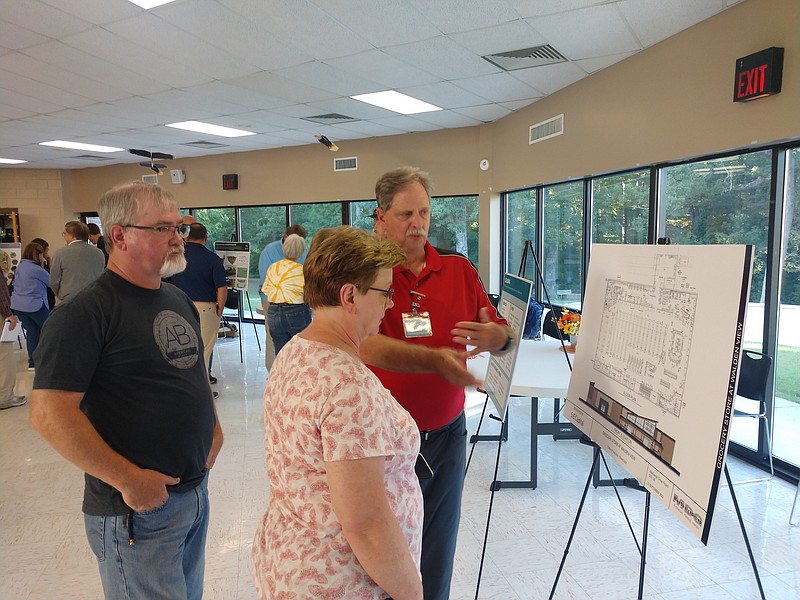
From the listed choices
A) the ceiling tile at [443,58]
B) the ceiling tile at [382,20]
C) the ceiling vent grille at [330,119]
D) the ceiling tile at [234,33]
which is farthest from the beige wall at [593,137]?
Answer: the ceiling tile at [234,33]

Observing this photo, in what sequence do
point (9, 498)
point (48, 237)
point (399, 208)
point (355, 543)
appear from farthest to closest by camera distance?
point (48, 237) < point (9, 498) < point (399, 208) < point (355, 543)

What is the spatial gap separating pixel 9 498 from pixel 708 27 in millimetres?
5532

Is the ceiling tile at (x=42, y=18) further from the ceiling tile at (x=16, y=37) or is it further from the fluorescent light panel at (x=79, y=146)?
the fluorescent light panel at (x=79, y=146)

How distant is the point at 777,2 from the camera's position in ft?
9.93

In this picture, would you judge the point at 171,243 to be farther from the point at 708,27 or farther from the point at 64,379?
the point at 708,27

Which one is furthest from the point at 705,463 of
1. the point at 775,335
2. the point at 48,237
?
the point at 48,237

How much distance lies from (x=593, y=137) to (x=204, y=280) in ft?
12.9

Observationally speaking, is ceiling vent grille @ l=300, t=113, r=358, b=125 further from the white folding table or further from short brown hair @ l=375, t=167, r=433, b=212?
short brown hair @ l=375, t=167, r=433, b=212

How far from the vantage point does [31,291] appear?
5.84 m

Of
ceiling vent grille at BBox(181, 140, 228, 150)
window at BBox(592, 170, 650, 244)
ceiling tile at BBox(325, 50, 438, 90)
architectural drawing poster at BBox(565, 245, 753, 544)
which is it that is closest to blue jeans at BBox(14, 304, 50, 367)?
ceiling vent grille at BBox(181, 140, 228, 150)

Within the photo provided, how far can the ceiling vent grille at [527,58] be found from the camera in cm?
425

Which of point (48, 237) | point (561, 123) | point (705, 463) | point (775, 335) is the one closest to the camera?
point (705, 463)

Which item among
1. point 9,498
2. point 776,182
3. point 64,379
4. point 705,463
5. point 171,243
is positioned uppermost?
point 776,182

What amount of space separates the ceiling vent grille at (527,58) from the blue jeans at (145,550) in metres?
4.08
